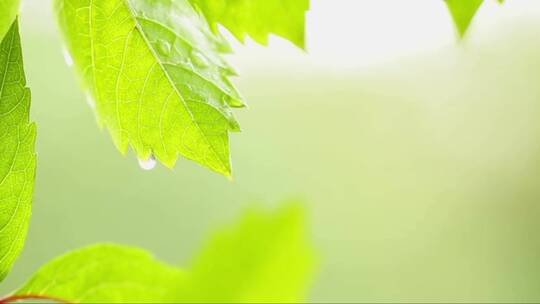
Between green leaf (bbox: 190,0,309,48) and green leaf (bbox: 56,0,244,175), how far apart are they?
Answer: 0.01m

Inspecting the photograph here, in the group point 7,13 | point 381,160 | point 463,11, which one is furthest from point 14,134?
point 381,160

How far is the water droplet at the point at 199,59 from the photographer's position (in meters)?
0.38

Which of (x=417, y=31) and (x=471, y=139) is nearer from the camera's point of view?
(x=417, y=31)

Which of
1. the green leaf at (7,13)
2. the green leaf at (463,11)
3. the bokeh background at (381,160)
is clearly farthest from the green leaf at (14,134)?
the bokeh background at (381,160)

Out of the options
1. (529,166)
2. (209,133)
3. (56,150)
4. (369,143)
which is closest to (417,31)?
(369,143)

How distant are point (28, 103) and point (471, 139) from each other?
602cm

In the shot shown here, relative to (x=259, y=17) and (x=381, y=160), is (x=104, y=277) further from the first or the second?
(x=381, y=160)

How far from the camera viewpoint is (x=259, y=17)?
339mm

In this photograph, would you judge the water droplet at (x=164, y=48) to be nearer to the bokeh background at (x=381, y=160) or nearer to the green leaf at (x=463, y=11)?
the green leaf at (x=463, y=11)

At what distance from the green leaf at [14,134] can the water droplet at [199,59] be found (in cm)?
8

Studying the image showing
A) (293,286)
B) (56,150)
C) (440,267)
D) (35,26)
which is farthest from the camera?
(440,267)

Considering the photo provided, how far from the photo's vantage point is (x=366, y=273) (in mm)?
4992

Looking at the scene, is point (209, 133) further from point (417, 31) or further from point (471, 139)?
point (471, 139)

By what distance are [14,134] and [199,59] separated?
0.30 feet
